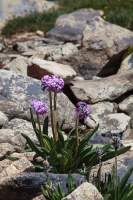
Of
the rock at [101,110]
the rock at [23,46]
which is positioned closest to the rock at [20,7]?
the rock at [23,46]

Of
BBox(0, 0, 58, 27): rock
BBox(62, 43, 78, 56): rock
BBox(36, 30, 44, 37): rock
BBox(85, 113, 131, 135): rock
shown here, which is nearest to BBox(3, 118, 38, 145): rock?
BBox(85, 113, 131, 135): rock

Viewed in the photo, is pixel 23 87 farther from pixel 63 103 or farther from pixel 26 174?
pixel 26 174

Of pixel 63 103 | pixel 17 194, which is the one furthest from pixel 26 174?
pixel 63 103

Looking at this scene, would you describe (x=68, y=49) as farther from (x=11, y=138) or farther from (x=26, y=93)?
(x=11, y=138)

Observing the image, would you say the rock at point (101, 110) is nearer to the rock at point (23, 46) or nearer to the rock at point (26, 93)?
the rock at point (26, 93)

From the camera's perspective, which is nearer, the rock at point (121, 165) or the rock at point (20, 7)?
the rock at point (121, 165)

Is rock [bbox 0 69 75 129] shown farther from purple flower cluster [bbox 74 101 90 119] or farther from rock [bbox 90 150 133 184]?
purple flower cluster [bbox 74 101 90 119]
